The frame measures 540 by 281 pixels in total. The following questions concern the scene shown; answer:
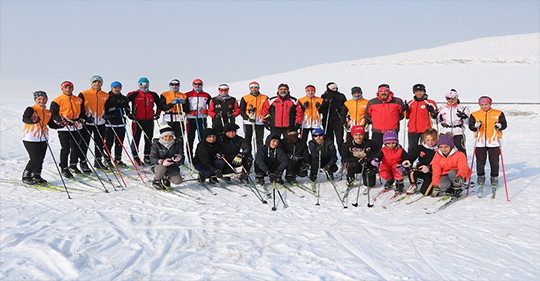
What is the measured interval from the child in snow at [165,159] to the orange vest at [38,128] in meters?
1.82

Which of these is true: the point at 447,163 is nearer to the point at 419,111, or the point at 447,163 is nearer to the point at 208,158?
the point at 419,111

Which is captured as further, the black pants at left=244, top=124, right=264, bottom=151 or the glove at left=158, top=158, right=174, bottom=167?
the black pants at left=244, top=124, right=264, bottom=151

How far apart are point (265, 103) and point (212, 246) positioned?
4276mm

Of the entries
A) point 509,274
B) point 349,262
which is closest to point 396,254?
point 349,262

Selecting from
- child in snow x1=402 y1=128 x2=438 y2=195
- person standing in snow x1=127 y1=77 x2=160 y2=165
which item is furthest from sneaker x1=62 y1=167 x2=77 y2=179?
child in snow x1=402 y1=128 x2=438 y2=195

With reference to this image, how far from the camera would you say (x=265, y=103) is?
8.14 metres

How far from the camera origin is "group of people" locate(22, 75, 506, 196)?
6609 millimetres

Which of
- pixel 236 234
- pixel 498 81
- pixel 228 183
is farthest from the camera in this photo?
pixel 498 81

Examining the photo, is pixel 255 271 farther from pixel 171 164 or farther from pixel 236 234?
pixel 171 164

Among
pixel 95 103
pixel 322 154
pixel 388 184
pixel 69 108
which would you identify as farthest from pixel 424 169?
pixel 69 108

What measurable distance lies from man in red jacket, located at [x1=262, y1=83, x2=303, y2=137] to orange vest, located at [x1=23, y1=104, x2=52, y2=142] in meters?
3.82

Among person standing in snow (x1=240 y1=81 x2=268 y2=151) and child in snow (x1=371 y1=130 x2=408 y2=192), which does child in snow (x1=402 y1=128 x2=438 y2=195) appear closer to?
child in snow (x1=371 y1=130 x2=408 y2=192)

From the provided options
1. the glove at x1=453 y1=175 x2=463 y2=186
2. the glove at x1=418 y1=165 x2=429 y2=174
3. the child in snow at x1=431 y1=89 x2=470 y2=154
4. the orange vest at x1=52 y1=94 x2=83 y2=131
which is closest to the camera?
the glove at x1=453 y1=175 x2=463 y2=186

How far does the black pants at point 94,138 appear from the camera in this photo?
781cm
